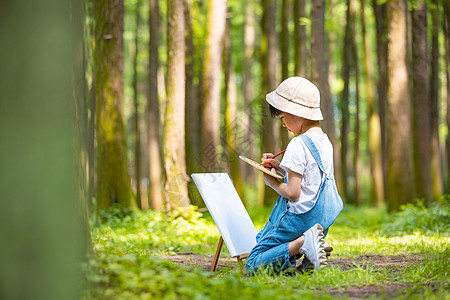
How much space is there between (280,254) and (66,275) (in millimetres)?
2175

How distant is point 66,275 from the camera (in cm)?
319

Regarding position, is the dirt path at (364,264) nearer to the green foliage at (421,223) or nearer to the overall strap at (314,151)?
the overall strap at (314,151)

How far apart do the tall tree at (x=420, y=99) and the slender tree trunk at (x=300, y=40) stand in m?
2.72

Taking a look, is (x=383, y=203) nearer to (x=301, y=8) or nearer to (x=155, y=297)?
(x=301, y=8)

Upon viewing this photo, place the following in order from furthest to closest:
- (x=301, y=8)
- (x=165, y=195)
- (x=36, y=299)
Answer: (x=301, y=8), (x=165, y=195), (x=36, y=299)

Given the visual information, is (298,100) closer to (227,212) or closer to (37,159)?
(227,212)

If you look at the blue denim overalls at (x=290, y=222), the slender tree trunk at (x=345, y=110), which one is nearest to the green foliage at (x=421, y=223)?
the blue denim overalls at (x=290, y=222)

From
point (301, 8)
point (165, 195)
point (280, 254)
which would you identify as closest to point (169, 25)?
point (165, 195)

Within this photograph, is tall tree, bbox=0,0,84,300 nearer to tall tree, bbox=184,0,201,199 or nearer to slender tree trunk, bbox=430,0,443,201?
tall tree, bbox=184,0,201,199

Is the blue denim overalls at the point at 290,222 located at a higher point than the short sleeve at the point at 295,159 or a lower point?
lower

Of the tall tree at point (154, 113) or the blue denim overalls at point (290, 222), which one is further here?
the tall tree at point (154, 113)

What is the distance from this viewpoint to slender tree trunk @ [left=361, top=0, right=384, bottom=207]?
54.9 feet

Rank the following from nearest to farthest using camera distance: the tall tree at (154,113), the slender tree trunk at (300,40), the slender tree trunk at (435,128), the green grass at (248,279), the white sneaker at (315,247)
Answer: the green grass at (248,279) < the white sneaker at (315,247) < the slender tree trunk at (300,40) < the slender tree trunk at (435,128) < the tall tree at (154,113)

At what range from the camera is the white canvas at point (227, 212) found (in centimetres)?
524
